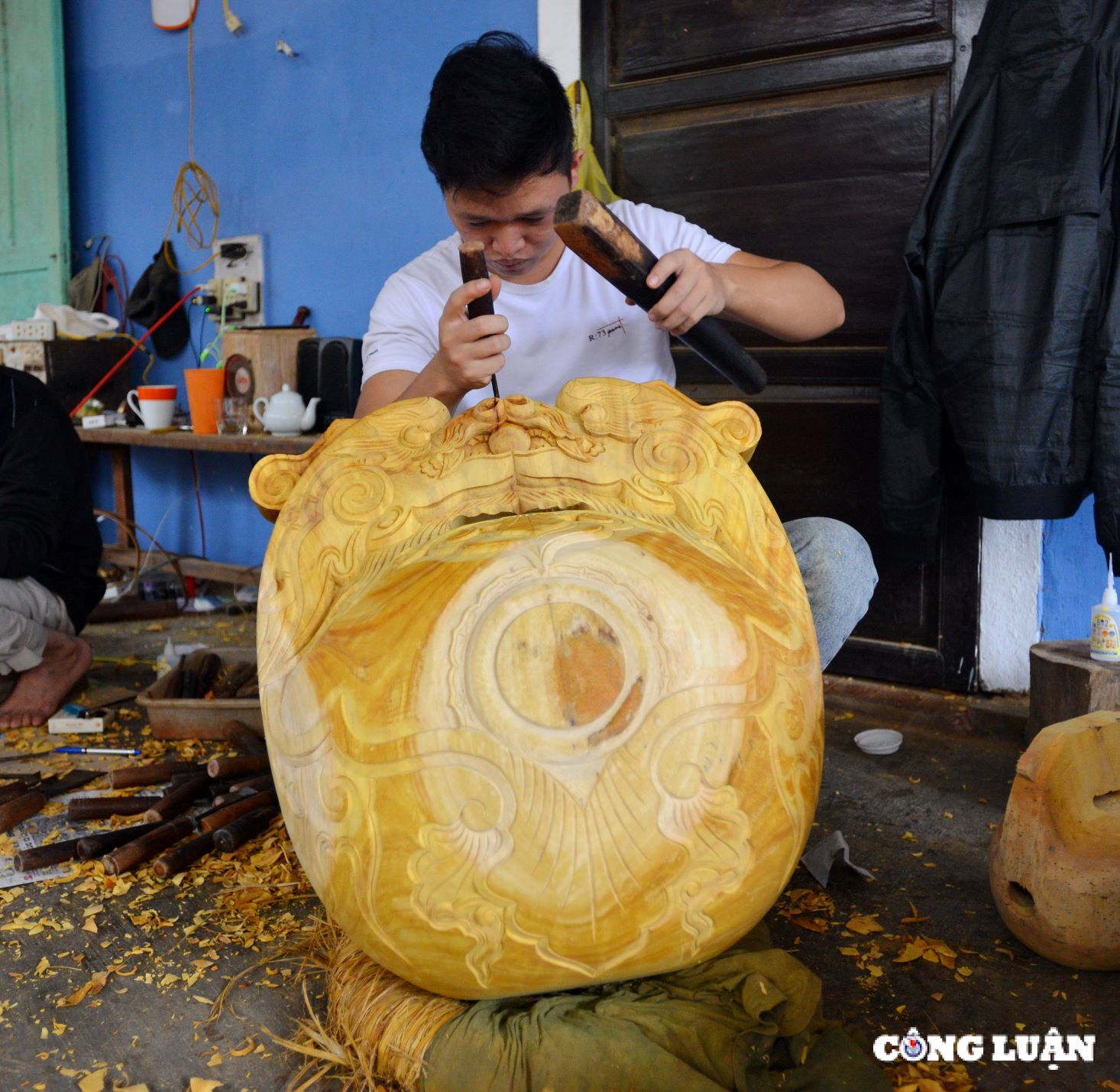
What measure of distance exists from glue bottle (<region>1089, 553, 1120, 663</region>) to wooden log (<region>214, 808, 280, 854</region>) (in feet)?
6.21

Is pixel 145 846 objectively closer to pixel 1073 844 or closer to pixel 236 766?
pixel 236 766

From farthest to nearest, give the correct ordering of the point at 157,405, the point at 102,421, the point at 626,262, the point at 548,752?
the point at 102,421
the point at 157,405
the point at 626,262
the point at 548,752

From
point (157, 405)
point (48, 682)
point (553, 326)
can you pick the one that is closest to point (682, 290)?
point (553, 326)

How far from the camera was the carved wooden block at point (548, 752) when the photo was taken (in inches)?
49.7

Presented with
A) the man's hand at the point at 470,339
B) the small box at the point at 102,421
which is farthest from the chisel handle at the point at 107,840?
the small box at the point at 102,421

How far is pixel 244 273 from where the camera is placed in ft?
15.2

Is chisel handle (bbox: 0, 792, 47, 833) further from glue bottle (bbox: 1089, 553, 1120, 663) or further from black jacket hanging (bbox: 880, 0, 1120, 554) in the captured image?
glue bottle (bbox: 1089, 553, 1120, 663)

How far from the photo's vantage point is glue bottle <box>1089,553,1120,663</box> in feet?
7.86

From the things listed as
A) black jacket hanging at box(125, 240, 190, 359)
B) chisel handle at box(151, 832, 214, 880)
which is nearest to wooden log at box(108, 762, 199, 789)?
chisel handle at box(151, 832, 214, 880)

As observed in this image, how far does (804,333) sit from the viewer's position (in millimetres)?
2289

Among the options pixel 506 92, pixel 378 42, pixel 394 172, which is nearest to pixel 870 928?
pixel 506 92

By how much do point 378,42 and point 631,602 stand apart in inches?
135

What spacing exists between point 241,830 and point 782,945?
1.10 metres

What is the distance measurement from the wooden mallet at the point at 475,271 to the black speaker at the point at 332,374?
2116 mm
